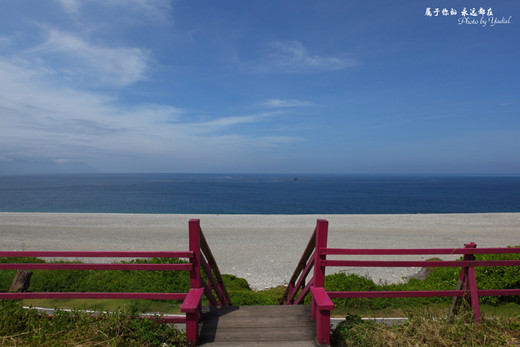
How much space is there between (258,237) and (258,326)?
20930 mm

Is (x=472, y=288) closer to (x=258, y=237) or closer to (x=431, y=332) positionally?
(x=431, y=332)

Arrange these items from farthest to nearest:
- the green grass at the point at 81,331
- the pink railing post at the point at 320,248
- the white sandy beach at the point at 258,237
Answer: the white sandy beach at the point at 258,237, the pink railing post at the point at 320,248, the green grass at the point at 81,331

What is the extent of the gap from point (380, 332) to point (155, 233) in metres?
25.4

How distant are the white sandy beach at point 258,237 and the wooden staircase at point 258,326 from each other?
9083 millimetres

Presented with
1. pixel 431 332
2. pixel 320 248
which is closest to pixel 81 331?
pixel 320 248

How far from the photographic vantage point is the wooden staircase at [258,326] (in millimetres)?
4004

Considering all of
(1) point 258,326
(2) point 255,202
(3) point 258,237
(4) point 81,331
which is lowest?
(2) point 255,202

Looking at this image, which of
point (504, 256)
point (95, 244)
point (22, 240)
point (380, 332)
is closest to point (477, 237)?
point (504, 256)

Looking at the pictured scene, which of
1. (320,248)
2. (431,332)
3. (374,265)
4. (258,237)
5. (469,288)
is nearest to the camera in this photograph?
(431,332)

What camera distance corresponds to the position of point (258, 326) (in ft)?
14.3

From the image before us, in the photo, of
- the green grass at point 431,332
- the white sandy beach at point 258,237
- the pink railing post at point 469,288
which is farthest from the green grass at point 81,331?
the white sandy beach at point 258,237

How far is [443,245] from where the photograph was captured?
2200cm

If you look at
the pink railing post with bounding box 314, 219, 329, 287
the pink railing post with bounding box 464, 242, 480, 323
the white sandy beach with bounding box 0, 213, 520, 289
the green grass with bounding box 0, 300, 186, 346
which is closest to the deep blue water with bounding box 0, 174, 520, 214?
the white sandy beach with bounding box 0, 213, 520, 289

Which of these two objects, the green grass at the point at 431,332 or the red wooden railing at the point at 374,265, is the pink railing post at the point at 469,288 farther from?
the green grass at the point at 431,332
